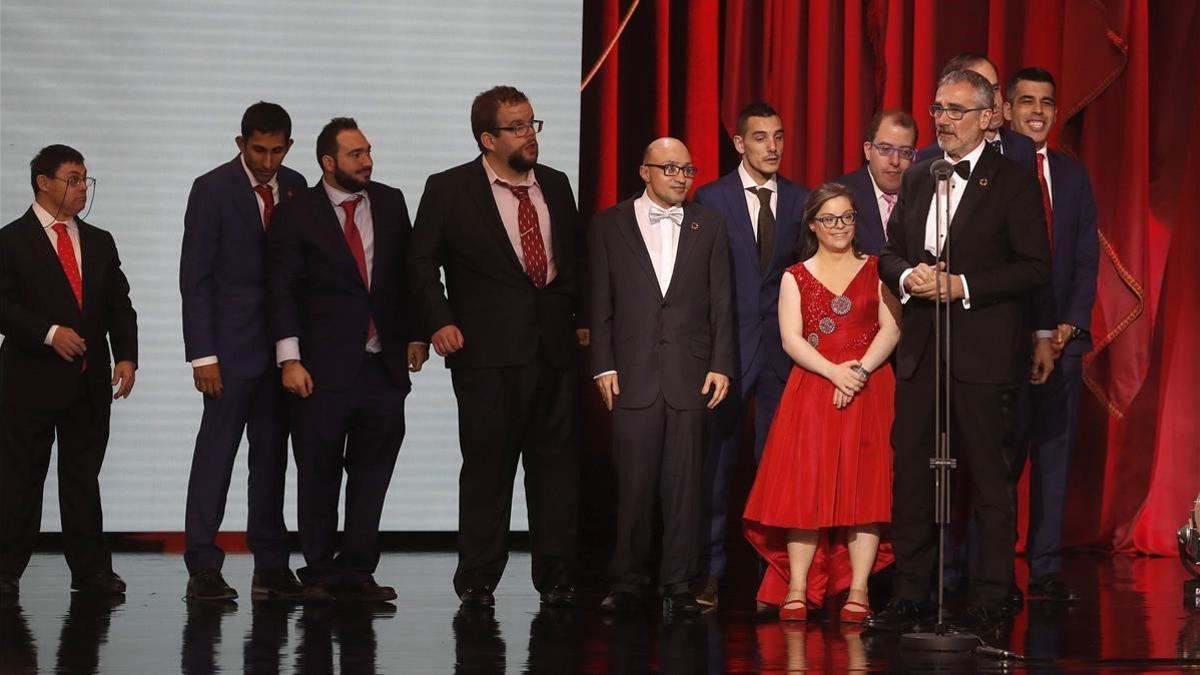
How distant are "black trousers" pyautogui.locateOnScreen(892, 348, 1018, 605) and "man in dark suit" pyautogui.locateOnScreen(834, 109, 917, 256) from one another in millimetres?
858

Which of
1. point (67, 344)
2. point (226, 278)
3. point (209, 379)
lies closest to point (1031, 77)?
point (226, 278)

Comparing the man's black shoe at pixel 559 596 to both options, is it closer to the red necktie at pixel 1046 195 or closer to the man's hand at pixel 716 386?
the man's hand at pixel 716 386

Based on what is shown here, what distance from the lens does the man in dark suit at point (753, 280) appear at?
A: 4.90m

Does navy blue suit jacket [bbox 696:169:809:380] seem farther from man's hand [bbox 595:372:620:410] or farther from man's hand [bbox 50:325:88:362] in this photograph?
man's hand [bbox 50:325:88:362]

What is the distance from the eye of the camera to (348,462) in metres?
4.87

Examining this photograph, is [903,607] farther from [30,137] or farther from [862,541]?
[30,137]

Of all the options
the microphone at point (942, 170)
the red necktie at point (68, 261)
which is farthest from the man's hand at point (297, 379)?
the microphone at point (942, 170)

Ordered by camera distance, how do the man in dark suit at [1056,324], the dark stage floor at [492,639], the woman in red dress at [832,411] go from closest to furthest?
the dark stage floor at [492,639] → the woman in red dress at [832,411] → the man in dark suit at [1056,324]

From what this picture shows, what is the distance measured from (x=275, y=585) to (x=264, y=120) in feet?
4.59

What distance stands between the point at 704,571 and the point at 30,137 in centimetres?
308

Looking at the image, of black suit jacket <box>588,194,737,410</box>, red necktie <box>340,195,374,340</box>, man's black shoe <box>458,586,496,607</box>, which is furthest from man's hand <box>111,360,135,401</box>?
black suit jacket <box>588,194,737,410</box>

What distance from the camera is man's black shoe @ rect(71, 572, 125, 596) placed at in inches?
193

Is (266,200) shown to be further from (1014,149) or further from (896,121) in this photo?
(1014,149)

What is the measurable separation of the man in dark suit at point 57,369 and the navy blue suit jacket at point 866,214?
2.34 metres
